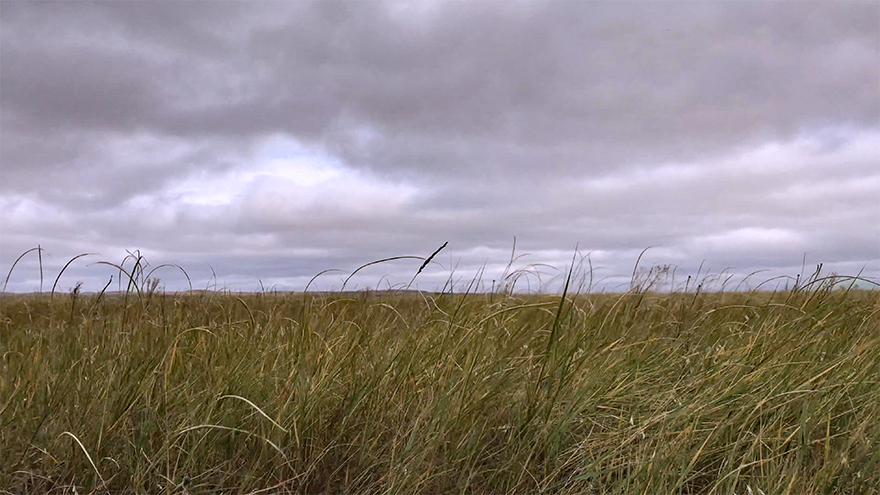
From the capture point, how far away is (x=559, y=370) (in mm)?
2869

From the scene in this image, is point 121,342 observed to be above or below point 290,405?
above

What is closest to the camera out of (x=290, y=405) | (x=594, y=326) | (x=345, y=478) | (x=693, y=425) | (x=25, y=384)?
(x=345, y=478)

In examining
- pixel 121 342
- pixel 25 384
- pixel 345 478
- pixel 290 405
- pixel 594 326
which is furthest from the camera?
pixel 594 326

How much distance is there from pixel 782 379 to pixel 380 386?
1637mm

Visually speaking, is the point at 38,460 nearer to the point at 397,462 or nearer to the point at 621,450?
the point at 397,462

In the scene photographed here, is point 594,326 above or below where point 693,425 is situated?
above

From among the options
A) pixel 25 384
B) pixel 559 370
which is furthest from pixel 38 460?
pixel 559 370

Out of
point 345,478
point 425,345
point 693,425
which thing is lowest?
point 345,478

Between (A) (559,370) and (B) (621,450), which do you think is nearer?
(B) (621,450)

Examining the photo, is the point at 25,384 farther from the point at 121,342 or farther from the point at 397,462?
the point at 397,462

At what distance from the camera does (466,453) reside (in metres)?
2.28

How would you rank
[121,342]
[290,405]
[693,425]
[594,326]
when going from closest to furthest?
[693,425], [290,405], [121,342], [594,326]

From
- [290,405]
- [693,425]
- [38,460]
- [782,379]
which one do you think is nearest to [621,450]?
[693,425]

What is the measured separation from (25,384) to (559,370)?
2270 mm
